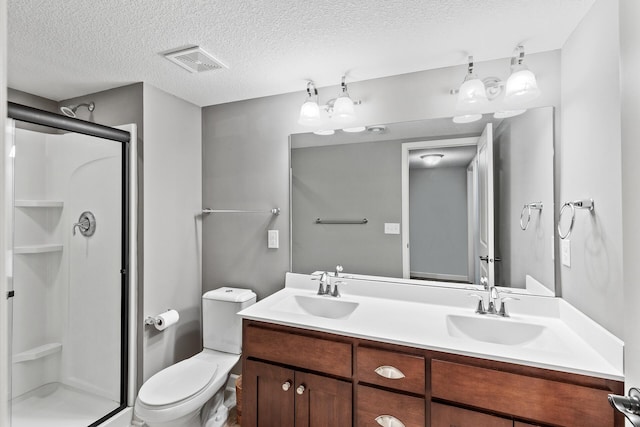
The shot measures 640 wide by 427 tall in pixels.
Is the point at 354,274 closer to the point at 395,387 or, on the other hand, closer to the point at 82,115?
the point at 395,387

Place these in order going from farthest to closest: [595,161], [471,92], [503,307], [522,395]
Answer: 1. [471,92]
2. [503,307]
3. [595,161]
4. [522,395]

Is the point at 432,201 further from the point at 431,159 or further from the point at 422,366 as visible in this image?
the point at 422,366

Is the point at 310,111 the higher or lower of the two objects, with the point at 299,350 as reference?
higher

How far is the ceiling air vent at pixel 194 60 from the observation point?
1.69m

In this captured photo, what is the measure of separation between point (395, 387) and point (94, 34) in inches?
87.1

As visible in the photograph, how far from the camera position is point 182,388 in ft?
5.79

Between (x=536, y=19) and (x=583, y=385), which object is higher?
(x=536, y=19)

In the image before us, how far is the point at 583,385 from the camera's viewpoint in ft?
3.55

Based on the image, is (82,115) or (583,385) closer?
(583,385)

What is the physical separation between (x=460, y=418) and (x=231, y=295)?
5.15ft

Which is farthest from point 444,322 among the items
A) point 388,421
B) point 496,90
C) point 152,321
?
point 152,321

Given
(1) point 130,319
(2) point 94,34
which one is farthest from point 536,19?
(1) point 130,319

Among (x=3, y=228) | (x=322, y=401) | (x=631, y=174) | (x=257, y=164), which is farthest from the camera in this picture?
(x=257, y=164)

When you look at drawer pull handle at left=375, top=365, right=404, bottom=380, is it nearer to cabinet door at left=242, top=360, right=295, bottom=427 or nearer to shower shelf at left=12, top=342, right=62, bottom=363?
cabinet door at left=242, top=360, right=295, bottom=427
